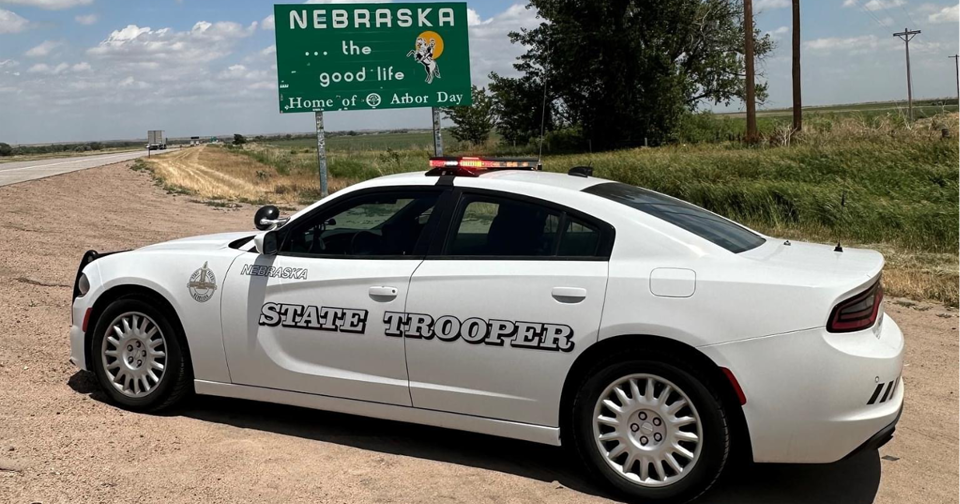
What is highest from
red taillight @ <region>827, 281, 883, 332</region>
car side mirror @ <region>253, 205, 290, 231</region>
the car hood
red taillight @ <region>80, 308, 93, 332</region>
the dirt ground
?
car side mirror @ <region>253, 205, 290, 231</region>

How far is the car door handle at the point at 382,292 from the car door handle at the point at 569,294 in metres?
0.89

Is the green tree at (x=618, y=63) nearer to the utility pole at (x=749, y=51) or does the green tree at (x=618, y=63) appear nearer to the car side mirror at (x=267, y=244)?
the utility pole at (x=749, y=51)

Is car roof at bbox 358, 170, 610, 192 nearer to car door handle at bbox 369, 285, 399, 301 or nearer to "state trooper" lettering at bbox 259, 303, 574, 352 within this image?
car door handle at bbox 369, 285, 399, 301

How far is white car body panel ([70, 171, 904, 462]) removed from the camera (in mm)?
3680

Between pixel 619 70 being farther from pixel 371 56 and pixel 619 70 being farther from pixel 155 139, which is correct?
pixel 155 139

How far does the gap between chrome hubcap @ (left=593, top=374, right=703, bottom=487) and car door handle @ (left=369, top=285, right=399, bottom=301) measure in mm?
1229

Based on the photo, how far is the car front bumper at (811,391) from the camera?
363cm

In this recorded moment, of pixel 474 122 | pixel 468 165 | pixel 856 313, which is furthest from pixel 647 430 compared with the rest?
pixel 474 122

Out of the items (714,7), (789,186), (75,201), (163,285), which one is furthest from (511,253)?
(714,7)

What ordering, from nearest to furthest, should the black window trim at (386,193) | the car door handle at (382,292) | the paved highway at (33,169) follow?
the car door handle at (382,292) → the black window trim at (386,193) → the paved highway at (33,169)

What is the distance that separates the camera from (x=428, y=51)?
50.2 feet

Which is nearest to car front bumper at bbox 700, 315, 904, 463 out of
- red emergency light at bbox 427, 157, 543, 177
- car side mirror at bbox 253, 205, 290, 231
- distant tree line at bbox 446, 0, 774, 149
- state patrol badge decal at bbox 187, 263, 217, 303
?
red emergency light at bbox 427, 157, 543, 177

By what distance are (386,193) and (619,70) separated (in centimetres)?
4028

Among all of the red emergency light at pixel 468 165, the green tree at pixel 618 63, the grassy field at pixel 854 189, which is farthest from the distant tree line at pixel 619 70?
the red emergency light at pixel 468 165
